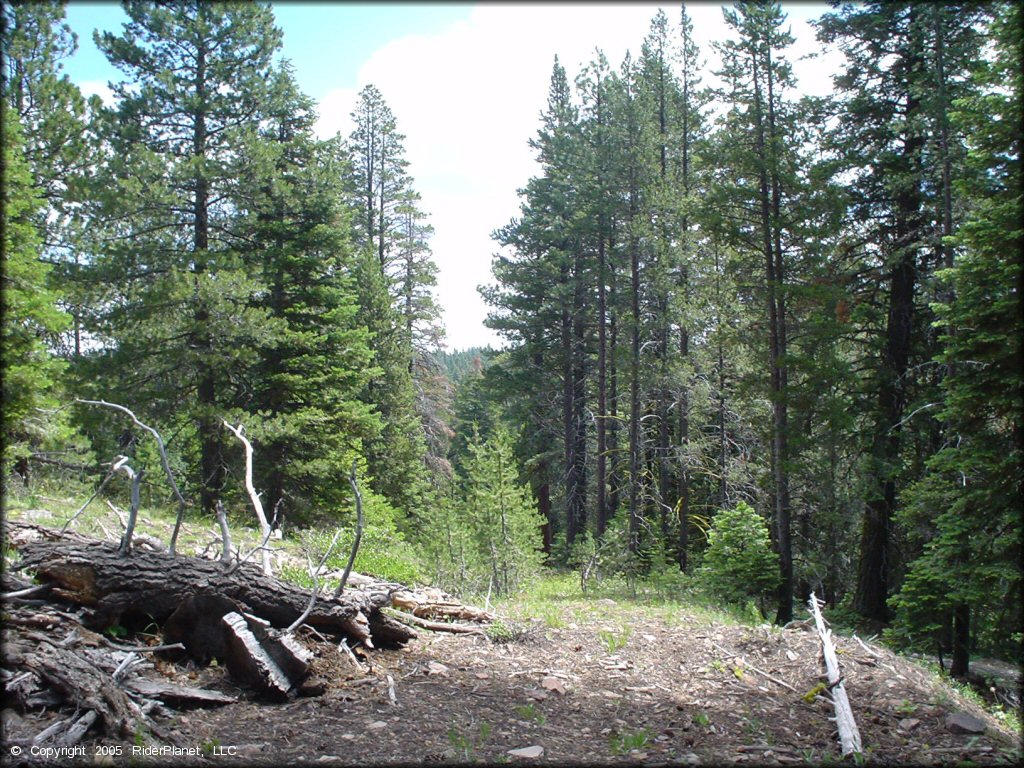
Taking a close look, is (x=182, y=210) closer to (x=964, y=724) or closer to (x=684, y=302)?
(x=684, y=302)

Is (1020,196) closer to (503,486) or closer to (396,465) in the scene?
(503,486)

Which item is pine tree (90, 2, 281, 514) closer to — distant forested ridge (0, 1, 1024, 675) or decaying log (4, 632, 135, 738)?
distant forested ridge (0, 1, 1024, 675)

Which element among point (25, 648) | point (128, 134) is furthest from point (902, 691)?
point (128, 134)

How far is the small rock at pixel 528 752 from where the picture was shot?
455 centimetres

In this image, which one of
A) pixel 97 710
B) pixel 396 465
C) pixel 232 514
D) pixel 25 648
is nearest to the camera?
pixel 97 710

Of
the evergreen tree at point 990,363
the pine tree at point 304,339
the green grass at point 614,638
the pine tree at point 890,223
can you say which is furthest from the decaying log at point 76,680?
the pine tree at point 890,223

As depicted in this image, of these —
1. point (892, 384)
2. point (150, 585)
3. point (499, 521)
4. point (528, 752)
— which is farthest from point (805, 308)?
point (150, 585)

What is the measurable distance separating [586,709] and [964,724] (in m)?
3.24

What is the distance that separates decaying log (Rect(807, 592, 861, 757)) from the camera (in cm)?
492

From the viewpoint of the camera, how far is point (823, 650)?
6.71 metres

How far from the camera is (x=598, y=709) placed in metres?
5.64

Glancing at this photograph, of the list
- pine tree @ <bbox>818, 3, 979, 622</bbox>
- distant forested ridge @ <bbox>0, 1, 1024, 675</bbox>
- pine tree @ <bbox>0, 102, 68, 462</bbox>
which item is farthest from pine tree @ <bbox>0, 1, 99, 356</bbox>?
pine tree @ <bbox>818, 3, 979, 622</bbox>

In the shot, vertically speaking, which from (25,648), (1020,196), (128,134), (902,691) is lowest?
(902,691)

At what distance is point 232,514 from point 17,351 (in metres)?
8.64
